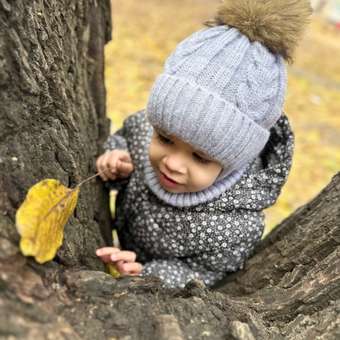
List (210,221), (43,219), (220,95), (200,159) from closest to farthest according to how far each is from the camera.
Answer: (43,219) → (220,95) → (200,159) → (210,221)

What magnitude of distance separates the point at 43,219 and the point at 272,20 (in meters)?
1.06

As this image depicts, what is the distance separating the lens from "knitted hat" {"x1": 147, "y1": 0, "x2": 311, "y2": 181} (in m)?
1.64

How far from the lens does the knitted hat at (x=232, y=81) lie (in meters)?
1.64

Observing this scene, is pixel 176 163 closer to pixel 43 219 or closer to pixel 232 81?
pixel 232 81

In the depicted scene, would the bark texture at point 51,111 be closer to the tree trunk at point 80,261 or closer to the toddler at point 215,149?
the tree trunk at point 80,261

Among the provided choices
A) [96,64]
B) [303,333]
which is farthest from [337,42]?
[303,333]

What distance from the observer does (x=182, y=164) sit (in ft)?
5.65

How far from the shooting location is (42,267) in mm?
1126

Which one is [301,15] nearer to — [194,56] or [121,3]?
[194,56]

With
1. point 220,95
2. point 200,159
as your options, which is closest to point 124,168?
point 200,159

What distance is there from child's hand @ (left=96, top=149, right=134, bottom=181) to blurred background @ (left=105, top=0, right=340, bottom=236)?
2.62 m

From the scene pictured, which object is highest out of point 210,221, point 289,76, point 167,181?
point 167,181

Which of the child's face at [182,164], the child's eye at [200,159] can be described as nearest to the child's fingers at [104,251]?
the child's face at [182,164]

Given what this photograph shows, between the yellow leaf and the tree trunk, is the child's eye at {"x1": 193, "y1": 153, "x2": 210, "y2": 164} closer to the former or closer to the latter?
the tree trunk
